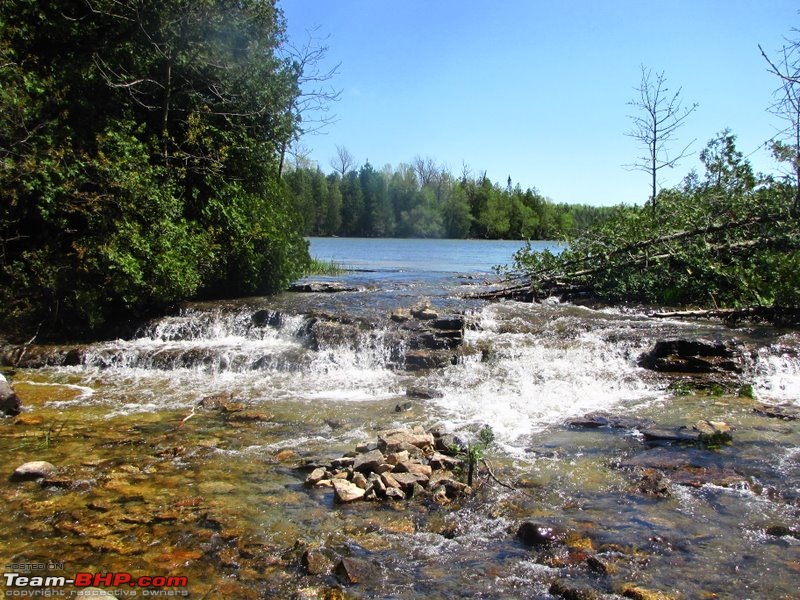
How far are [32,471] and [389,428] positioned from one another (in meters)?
4.59

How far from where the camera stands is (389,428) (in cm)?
876

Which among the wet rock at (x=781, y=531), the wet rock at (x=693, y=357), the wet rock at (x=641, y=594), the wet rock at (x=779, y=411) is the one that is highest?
the wet rock at (x=693, y=357)

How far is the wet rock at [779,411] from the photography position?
9214 mm

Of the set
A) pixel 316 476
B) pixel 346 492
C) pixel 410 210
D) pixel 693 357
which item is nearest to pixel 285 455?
pixel 316 476

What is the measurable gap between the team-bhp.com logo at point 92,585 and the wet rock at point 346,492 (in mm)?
1859

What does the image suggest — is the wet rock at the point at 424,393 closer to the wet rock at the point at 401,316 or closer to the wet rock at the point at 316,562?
the wet rock at the point at 401,316

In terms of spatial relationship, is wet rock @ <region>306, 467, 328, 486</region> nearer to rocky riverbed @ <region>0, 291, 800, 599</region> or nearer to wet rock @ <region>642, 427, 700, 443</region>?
rocky riverbed @ <region>0, 291, 800, 599</region>

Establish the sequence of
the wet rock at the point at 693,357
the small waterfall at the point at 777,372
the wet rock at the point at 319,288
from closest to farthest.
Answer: the small waterfall at the point at 777,372 < the wet rock at the point at 693,357 < the wet rock at the point at 319,288

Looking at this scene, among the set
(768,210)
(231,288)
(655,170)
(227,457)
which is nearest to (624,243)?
(768,210)

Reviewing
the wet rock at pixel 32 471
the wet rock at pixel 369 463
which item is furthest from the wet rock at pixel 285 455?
the wet rock at pixel 32 471

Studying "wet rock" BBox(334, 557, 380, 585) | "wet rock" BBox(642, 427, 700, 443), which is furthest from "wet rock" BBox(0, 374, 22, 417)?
"wet rock" BBox(642, 427, 700, 443)

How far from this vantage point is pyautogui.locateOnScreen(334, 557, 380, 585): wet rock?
4.60 meters

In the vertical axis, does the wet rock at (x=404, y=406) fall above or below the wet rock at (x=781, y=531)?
below

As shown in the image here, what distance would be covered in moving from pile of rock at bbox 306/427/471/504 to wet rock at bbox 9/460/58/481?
9.53 ft
